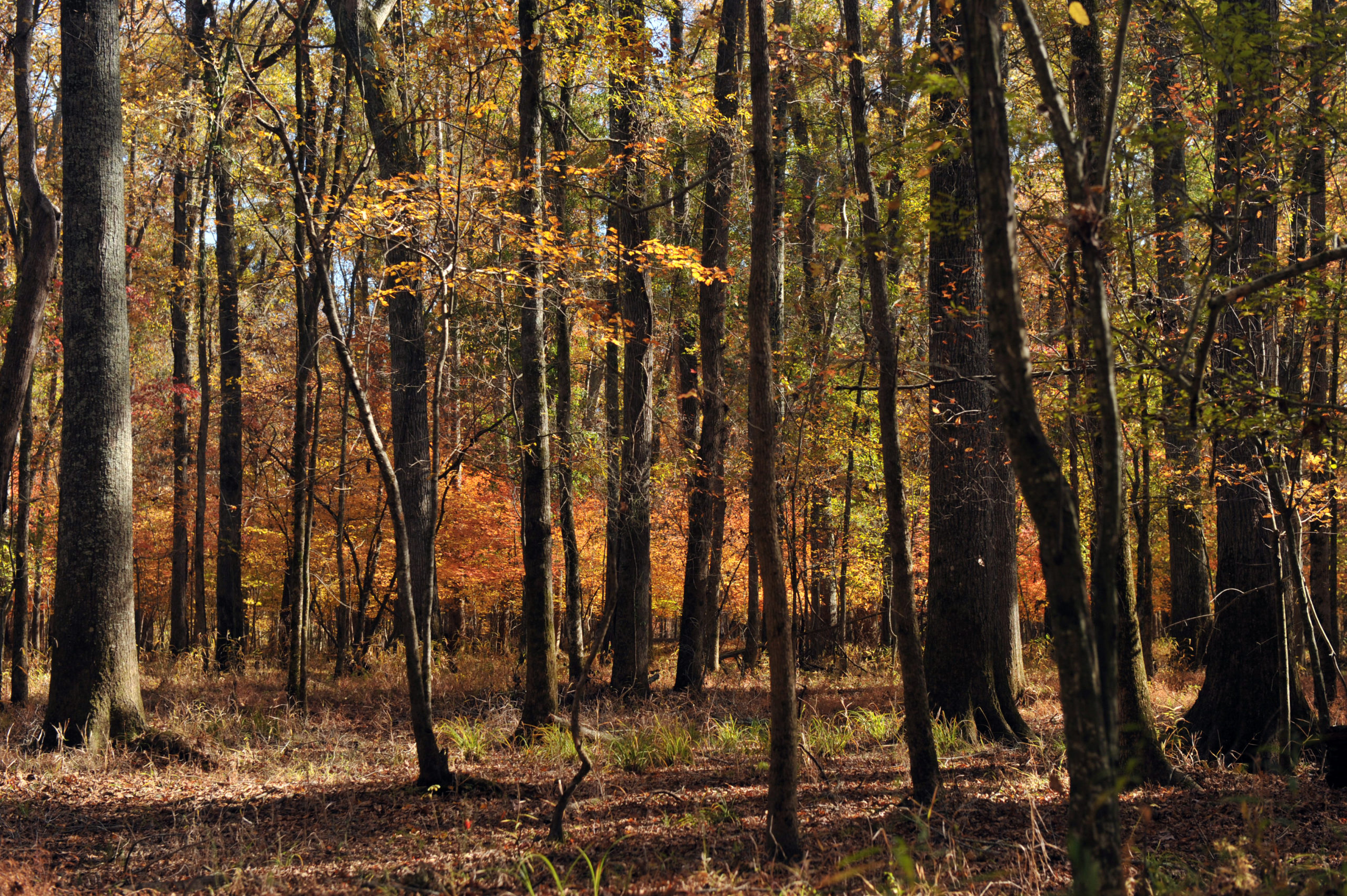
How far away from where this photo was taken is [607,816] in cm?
597

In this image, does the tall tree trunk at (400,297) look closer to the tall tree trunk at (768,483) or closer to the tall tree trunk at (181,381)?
the tall tree trunk at (768,483)

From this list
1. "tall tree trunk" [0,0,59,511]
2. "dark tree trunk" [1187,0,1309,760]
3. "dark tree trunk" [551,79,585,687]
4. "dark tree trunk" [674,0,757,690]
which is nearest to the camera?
"dark tree trunk" [1187,0,1309,760]

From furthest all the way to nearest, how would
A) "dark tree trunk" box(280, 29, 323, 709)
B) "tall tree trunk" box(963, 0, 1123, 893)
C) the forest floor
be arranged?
"dark tree trunk" box(280, 29, 323, 709) → the forest floor → "tall tree trunk" box(963, 0, 1123, 893)

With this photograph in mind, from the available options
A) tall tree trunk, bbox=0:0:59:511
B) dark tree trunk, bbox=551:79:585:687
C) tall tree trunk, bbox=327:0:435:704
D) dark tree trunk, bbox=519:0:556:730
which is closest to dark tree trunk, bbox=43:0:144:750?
tall tree trunk, bbox=0:0:59:511

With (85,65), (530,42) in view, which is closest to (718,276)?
(530,42)

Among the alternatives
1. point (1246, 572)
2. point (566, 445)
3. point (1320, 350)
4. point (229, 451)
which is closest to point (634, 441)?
point (566, 445)

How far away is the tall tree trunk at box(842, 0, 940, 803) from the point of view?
5.83 meters

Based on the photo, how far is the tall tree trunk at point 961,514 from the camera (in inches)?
312

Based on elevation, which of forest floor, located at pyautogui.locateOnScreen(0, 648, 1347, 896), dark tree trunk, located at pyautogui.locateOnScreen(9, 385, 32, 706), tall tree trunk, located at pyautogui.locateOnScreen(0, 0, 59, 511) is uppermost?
tall tree trunk, located at pyautogui.locateOnScreen(0, 0, 59, 511)

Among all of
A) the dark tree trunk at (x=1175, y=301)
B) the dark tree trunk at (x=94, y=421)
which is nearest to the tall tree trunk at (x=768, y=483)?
the dark tree trunk at (x=1175, y=301)

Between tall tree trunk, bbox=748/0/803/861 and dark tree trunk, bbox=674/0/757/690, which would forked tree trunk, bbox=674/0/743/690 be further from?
tall tree trunk, bbox=748/0/803/861

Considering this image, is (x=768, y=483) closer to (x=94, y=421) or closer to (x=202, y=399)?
(x=94, y=421)

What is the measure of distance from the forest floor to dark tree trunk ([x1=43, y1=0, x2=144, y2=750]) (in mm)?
573

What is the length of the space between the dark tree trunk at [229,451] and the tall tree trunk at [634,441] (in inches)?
293
